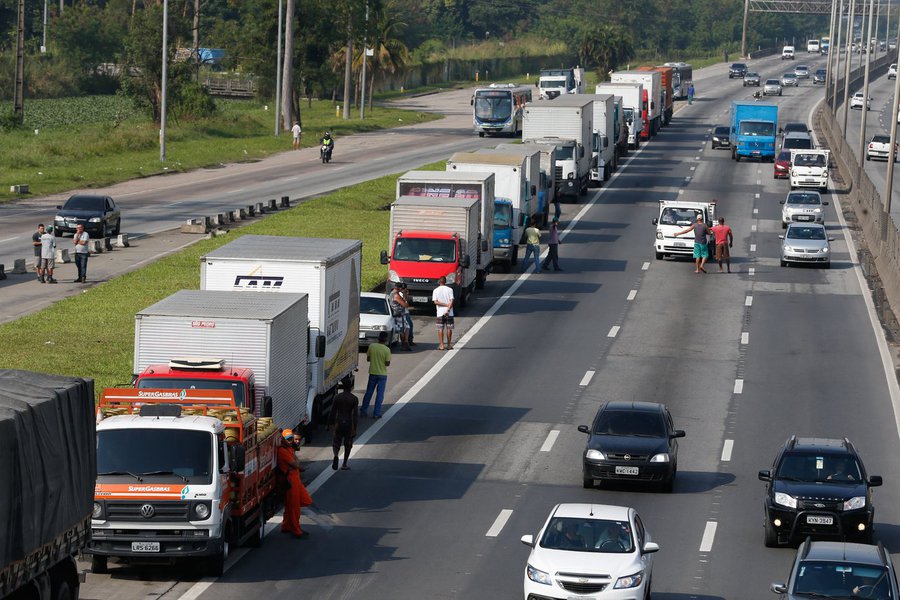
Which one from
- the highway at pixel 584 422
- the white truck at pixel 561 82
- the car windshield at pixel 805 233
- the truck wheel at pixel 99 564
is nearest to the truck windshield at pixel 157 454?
the truck wheel at pixel 99 564

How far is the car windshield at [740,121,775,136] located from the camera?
8531 centimetres

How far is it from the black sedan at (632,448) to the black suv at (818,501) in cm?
279

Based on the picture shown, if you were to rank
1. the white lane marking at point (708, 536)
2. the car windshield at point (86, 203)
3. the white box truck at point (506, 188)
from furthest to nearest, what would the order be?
the car windshield at point (86, 203) → the white box truck at point (506, 188) → the white lane marking at point (708, 536)

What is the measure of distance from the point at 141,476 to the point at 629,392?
15900mm

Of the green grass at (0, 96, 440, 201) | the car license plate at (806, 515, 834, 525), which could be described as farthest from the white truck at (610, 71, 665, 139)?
the car license plate at (806, 515, 834, 525)

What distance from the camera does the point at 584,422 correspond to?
31.4 metres

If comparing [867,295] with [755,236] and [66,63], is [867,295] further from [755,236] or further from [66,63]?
[66,63]

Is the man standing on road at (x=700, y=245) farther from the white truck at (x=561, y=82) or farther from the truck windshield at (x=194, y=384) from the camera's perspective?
the white truck at (x=561, y=82)

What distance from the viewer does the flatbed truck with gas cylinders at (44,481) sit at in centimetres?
1516

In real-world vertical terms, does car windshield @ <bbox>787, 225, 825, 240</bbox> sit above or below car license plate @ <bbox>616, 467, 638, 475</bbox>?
above

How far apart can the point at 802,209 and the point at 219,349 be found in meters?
39.9

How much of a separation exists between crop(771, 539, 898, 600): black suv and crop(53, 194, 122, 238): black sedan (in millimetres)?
41278

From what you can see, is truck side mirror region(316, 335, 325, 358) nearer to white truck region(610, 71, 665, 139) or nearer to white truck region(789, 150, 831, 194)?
white truck region(789, 150, 831, 194)

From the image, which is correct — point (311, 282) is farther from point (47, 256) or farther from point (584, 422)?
point (47, 256)
